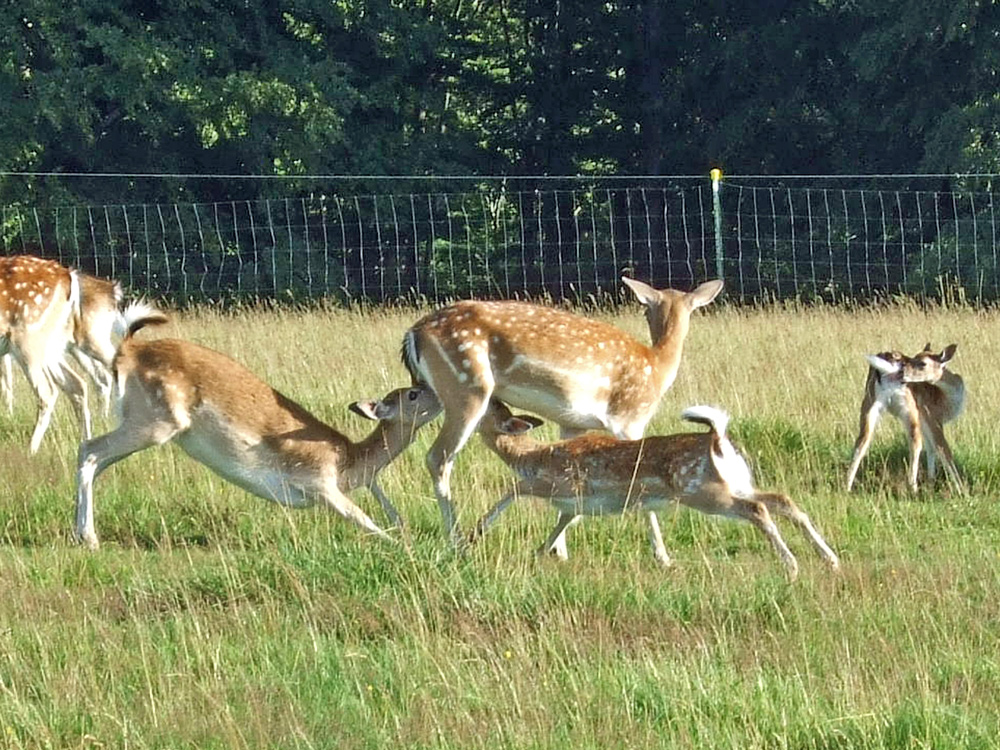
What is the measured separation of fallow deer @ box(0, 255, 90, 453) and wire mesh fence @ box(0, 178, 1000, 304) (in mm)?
9517

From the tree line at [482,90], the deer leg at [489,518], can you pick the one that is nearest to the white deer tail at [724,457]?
the deer leg at [489,518]

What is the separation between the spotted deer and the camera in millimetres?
10898

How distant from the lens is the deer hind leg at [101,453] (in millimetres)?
7734

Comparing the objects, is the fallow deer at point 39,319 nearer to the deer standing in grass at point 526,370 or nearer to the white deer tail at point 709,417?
the deer standing in grass at point 526,370

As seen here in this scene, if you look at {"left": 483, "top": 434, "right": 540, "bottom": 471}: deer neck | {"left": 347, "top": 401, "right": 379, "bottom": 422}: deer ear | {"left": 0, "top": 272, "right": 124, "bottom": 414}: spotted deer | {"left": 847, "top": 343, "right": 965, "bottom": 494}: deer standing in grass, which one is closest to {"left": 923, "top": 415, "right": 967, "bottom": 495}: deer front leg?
{"left": 847, "top": 343, "right": 965, "bottom": 494}: deer standing in grass

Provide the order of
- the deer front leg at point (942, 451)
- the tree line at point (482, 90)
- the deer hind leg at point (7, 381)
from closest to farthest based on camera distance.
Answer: the deer front leg at point (942, 451), the deer hind leg at point (7, 381), the tree line at point (482, 90)

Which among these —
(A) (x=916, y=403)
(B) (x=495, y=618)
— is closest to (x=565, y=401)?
(A) (x=916, y=403)

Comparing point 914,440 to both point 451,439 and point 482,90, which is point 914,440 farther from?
point 482,90

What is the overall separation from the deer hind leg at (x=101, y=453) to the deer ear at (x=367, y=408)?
30.0 inches

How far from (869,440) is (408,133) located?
15314mm

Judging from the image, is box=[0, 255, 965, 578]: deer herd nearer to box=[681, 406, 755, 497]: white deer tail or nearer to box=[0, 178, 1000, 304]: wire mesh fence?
box=[681, 406, 755, 497]: white deer tail

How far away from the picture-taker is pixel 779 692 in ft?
16.5

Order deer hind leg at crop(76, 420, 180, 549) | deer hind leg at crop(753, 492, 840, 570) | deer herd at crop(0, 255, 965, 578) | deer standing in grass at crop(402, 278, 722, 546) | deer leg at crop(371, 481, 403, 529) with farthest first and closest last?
deer standing in grass at crop(402, 278, 722, 546) → deer hind leg at crop(76, 420, 180, 549) → deer leg at crop(371, 481, 403, 529) → deer herd at crop(0, 255, 965, 578) → deer hind leg at crop(753, 492, 840, 570)

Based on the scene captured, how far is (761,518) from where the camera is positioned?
6.99m
